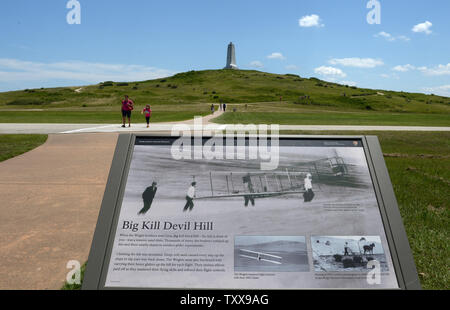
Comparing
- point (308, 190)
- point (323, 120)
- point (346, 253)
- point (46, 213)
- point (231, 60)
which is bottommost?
point (346, 253)

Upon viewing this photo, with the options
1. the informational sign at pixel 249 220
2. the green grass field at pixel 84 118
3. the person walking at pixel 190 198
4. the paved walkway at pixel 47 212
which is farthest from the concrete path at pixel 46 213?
the green grass field at pixel 84 118

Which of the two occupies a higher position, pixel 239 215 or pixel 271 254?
pixel 239 215

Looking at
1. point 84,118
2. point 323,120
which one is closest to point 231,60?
point 84,118

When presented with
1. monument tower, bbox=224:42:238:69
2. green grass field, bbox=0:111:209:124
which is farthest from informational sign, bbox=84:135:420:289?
monument tower, bbox=224:42:238:69

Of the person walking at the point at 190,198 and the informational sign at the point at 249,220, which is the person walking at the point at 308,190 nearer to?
the informational sign at the point at 249,220

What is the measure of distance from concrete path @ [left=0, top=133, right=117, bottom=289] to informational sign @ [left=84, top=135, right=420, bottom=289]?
1622 mm

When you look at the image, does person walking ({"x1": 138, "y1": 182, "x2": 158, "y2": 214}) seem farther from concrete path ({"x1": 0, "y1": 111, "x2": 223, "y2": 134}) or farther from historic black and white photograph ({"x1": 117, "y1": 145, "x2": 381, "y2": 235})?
concrete path ({"x1": 0, "y1": 111, "x2": 223, "y2": 134})

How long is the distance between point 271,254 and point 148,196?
1.02m

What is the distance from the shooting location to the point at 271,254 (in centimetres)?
238

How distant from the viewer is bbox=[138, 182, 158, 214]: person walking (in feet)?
8.47

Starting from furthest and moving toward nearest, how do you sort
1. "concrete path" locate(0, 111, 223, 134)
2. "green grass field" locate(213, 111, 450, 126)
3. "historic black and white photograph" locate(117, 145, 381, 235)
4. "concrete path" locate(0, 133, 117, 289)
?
"green grass field" locate(213, 111, 450, 126), "concrete path" locate(0, 111, 223, 134), "concrete path" locate(0, 133, 117, 289), "historic black and white photograph" locate(117, 145, 381, 235)

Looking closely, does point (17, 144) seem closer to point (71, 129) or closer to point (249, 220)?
point (71, 129)
